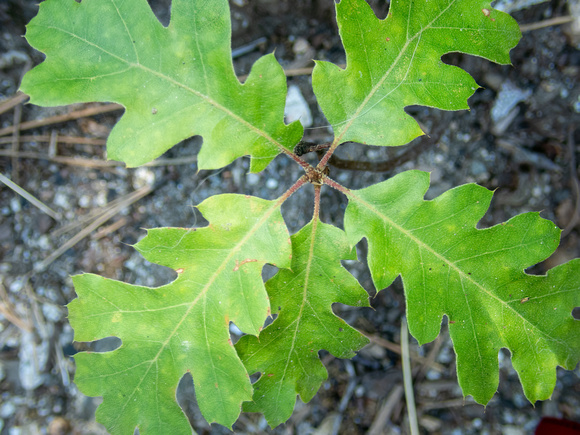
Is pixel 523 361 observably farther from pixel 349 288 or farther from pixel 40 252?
pixel 40 252

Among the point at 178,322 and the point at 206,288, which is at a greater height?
the point at 206,288

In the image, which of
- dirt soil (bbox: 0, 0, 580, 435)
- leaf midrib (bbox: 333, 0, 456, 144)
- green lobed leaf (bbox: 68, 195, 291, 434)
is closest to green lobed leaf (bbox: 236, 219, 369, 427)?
green lobed leaf (bbox: 68, 195, 291, 434)

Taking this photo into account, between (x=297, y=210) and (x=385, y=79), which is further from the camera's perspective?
(x=297, y=210)

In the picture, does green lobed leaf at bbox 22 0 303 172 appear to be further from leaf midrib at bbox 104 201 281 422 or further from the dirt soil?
the dirt soil

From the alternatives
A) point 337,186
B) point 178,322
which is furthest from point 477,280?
point 178,322

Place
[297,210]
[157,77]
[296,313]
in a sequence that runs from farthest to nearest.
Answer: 1. [297,210]
2. [296,313]
3. [157,77]

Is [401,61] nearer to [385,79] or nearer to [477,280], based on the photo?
[385,79]

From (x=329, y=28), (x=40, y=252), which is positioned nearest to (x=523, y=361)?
(x=329, y=28)

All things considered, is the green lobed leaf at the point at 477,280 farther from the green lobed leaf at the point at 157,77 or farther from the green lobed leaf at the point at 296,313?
the green lobed leaf at the point at 157,77
